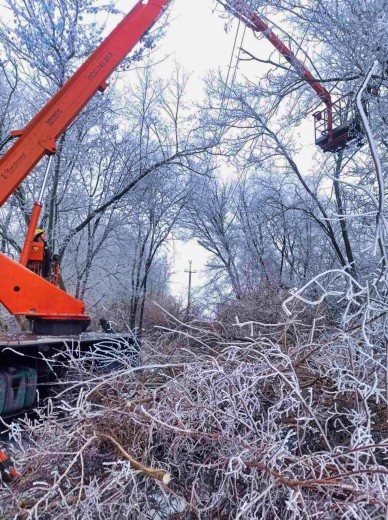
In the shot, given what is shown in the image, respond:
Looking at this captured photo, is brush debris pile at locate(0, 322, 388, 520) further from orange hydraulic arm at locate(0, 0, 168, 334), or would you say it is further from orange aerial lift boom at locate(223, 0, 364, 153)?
orange aerial lift boom at locate(223, 0, 364, 153)

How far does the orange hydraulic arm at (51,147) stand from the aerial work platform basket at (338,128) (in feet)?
11.5

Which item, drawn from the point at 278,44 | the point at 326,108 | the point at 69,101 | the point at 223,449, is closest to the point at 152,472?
the point at 223,449

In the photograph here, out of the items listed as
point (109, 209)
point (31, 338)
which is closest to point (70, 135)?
point (109, 209)

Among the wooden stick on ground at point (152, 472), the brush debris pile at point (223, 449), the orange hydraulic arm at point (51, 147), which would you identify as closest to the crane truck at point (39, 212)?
the orange hydraulic arm at point (51, 147)

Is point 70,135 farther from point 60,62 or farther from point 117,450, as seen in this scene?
point 117,450

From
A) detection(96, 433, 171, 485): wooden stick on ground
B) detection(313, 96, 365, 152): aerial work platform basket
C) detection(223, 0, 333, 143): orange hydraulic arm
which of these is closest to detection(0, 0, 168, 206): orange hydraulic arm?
detection(223, 0, 333, 143): orange hydraulic arm

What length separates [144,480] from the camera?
2.23 m

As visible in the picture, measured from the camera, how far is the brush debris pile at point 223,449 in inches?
75.9

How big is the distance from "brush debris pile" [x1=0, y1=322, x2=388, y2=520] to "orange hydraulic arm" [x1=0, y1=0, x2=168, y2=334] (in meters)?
3.72

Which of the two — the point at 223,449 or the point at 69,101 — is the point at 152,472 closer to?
the point at 223,449

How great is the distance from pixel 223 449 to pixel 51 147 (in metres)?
5.84

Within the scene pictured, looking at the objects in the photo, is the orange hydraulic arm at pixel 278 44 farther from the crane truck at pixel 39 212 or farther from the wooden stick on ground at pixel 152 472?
the wooden stick on ground at pixel 152 472

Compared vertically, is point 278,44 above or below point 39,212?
above

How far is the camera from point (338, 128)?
9.06 meters
